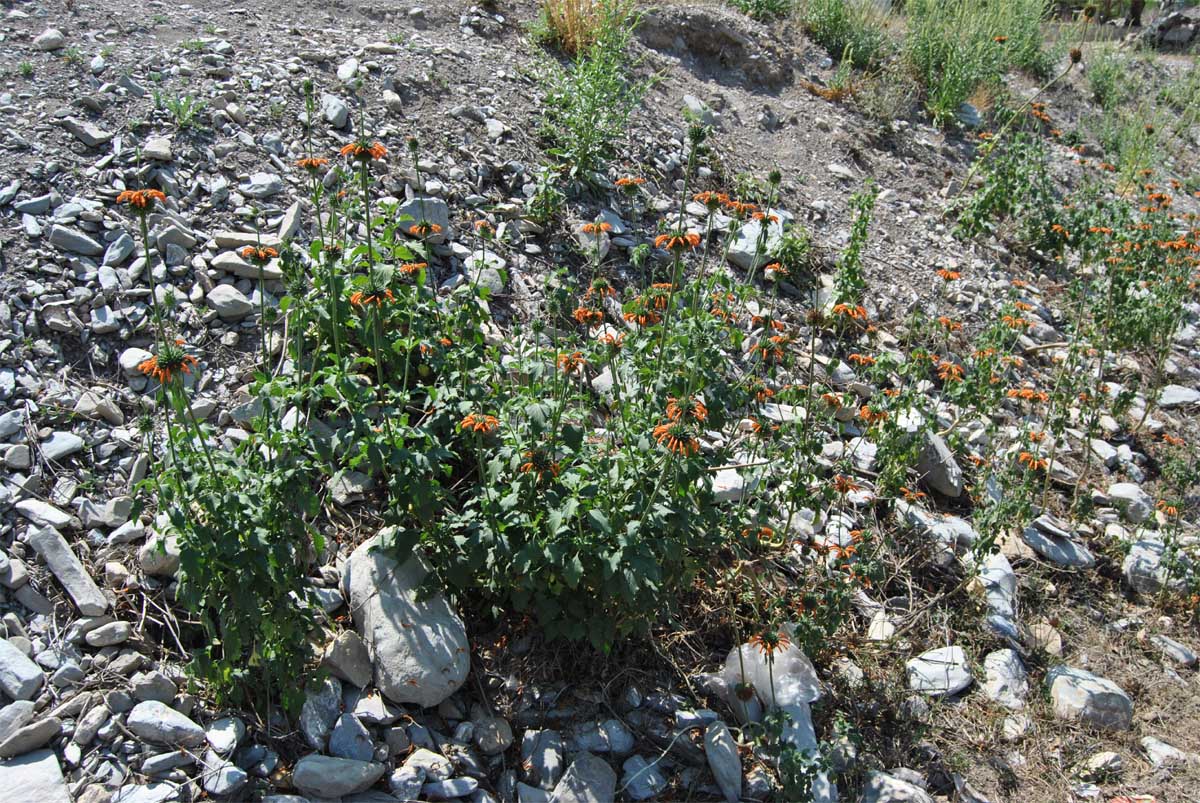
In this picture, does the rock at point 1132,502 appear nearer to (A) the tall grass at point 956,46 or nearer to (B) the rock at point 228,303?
(A) the tall grass at point 956,46

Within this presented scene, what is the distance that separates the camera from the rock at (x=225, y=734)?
3.05 meters

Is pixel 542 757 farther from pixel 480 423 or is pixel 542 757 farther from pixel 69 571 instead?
pixel 69 571

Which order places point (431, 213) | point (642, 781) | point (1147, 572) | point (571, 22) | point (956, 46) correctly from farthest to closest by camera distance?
1. point (956, 46)
2. point (571, 22)
3. point (431, 213)
4. point (1147, 572)
5. point (642, 781)

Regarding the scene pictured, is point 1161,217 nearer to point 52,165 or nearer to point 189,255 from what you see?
point 189,255

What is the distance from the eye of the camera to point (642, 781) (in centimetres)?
336

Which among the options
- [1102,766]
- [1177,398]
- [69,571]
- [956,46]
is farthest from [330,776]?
[956,46]

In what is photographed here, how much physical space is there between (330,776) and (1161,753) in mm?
3354

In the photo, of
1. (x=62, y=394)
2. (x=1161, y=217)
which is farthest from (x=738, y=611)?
(x=1161, y=217)

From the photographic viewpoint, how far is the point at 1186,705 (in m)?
4.13

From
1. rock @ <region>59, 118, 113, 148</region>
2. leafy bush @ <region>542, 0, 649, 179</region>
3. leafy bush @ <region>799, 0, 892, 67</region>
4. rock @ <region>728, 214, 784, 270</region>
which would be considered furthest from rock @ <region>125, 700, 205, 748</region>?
leafy bush @ <region>799, 0, 892, 67</region>

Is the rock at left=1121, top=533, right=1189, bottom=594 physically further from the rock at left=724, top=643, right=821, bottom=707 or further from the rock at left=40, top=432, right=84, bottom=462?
the rock at left=40, top=432, right=84, bottom=462

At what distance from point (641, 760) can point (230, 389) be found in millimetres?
2369

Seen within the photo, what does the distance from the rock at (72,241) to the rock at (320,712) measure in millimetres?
2438

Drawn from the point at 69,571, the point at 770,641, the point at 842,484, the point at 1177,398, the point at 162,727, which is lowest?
the point at 1177,398
